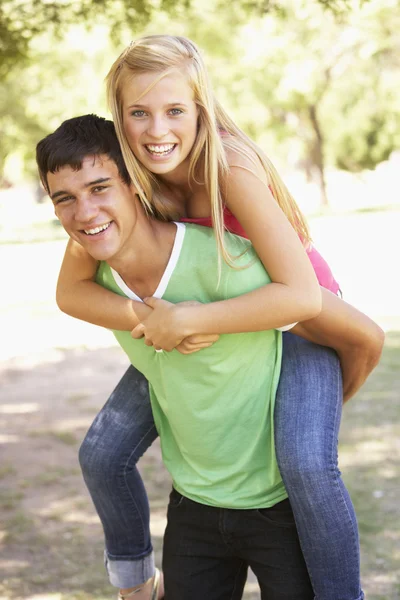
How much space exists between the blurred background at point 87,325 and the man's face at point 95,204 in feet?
7.33

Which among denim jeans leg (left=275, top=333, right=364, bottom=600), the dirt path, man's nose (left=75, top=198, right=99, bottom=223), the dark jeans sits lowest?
the dirt path

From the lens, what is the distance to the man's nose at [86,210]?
246 centimetres

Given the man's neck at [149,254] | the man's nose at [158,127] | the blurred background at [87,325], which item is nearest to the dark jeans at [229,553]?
the man's neck at [149,254]

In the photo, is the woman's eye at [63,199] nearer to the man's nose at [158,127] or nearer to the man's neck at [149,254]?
the man's neck at [149,254]

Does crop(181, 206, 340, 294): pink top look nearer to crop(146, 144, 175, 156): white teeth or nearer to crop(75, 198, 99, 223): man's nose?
crop(146, 144, 175, 156): white teeth

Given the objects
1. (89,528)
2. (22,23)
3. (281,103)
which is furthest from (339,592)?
(281,103)

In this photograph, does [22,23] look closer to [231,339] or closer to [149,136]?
[149,136]

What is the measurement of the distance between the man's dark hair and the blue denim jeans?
0.85 meters

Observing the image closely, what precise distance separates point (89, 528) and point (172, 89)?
3.02 metres

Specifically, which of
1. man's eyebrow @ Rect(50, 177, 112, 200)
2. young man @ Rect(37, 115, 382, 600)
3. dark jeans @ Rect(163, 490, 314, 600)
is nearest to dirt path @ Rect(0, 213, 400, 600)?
dark jeans @ Rect(163, 490, 314, 600)

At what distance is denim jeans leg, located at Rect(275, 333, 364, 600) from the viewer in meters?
2.42

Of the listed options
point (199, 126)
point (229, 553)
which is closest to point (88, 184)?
point (199, 126)

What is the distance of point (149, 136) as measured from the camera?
8.60 feet

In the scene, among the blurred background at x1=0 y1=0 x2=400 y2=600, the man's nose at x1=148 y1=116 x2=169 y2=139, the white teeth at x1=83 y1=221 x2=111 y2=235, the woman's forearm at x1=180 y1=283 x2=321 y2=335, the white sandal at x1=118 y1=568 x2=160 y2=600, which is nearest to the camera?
the woman's forearm at x1=180 y1=283 x2=321 y2=335
